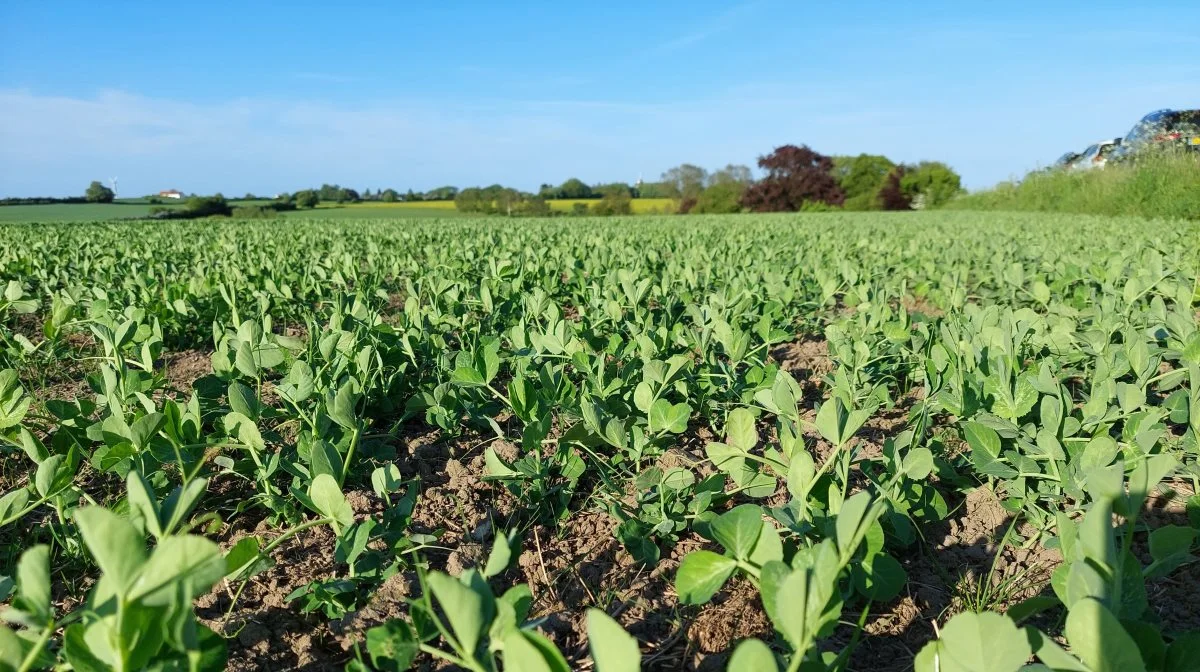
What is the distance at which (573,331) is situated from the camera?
2680mm

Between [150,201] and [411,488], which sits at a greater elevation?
[150,201]

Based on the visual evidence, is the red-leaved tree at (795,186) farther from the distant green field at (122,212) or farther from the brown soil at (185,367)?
the brown soil at (185,367)

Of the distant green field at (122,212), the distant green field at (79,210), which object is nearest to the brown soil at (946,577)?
the distant green field at (122,212)

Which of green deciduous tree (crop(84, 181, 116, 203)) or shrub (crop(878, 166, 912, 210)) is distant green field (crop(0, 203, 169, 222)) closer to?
A: green deciduous tree (crop(84, 181, 116, 203))

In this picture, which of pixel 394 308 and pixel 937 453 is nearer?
pixel 937 453

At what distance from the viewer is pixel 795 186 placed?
143ft

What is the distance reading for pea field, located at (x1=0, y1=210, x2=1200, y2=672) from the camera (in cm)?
85

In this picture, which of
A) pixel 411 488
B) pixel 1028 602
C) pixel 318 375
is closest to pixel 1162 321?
pixel 1028 602

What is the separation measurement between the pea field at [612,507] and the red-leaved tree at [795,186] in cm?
4211

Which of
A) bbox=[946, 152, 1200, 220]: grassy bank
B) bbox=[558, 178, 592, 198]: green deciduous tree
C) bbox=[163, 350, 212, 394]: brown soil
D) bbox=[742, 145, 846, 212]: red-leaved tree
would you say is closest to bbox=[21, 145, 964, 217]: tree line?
bbox=[742, 145, 846, 212]: red-leaved tree

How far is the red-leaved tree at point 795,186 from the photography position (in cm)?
4347

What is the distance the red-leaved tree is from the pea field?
42.1 m

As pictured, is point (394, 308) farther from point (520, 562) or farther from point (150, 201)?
point (150, 201)

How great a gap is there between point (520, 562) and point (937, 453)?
3.64 feet
